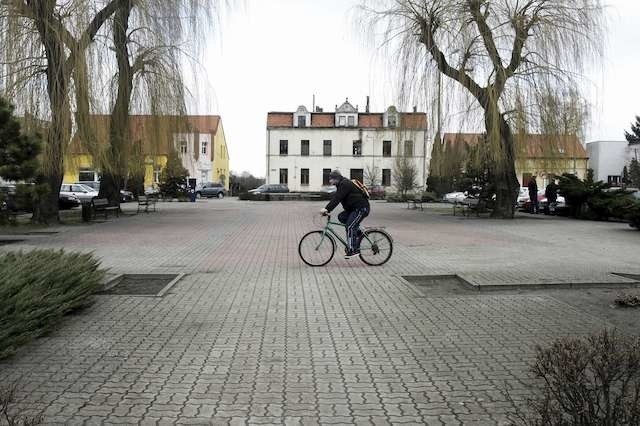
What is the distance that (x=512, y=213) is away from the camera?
80.3 ft

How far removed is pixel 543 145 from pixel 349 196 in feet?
44.4

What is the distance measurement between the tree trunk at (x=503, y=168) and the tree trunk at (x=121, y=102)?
1223cm

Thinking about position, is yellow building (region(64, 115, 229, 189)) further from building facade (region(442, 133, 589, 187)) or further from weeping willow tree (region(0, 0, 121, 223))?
building facade (region(442, 133, 589, 187))

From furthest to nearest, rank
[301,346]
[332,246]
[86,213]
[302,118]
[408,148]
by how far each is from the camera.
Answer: [302,118], [408,148], [86,213], [332,246], [301,346]

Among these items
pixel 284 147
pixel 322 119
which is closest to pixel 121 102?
pixel 284 147

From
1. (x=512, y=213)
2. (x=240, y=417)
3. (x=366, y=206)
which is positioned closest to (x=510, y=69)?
(x=512, y=213)

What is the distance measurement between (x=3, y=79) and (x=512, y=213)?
19.0 meters

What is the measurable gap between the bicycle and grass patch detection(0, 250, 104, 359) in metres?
3.71

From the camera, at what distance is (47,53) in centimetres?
1652

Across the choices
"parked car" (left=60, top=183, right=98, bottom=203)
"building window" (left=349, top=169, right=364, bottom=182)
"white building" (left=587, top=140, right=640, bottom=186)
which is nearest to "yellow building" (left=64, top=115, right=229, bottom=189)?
"parked car" (left=60, top=183, right=98, bottom=203)

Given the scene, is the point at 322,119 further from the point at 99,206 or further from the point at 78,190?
the point at 99,206

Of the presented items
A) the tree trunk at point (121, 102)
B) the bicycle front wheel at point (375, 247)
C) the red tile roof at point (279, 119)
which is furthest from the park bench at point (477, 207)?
the red tile roof at point (279, 119)

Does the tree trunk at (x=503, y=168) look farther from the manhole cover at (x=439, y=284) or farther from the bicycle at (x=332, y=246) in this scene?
the manhole cover at (x=439, y=284)

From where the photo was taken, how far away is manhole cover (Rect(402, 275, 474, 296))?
327 inches
